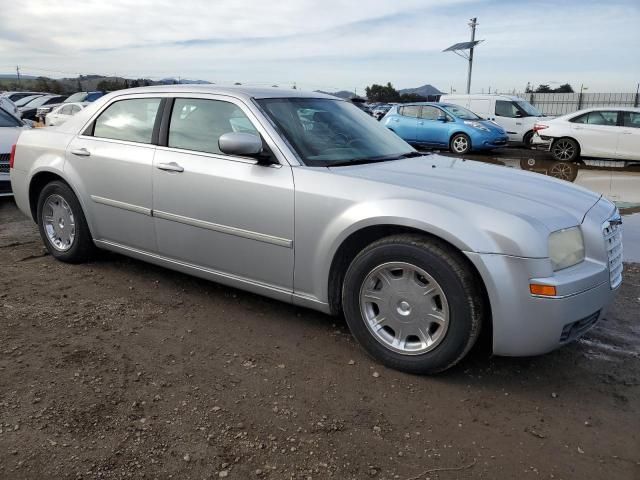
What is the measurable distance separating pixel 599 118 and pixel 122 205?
43.7 ft

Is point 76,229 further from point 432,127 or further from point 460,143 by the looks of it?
point 432,127

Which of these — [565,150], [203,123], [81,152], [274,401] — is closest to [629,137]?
[565,150]

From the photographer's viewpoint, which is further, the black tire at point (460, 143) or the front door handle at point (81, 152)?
the black tire at point (460, 143)

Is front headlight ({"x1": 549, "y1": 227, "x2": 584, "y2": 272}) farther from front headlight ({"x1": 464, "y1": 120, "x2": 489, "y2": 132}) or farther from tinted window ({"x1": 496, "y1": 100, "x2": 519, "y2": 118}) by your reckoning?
tinted window ({"x1": 496, "y1": 100, "x2": 519, "y2": 118})

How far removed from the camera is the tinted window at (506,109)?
60.0ft

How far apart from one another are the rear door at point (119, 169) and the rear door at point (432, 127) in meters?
12.7

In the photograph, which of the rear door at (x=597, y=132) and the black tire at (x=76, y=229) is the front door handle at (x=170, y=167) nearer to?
the black tire at (x=76, y=229)

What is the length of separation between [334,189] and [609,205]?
5.73 ft

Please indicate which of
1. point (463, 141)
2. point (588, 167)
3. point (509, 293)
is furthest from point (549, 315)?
point (463, 141)

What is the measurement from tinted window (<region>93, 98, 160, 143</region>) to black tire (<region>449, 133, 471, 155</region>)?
12.5m

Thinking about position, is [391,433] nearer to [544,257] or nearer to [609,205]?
[544,257]

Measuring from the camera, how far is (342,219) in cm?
326

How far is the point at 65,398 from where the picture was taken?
9.49ft

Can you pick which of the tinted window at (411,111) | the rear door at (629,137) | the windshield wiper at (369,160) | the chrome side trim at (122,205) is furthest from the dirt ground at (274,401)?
the tinted window at (411,111)
